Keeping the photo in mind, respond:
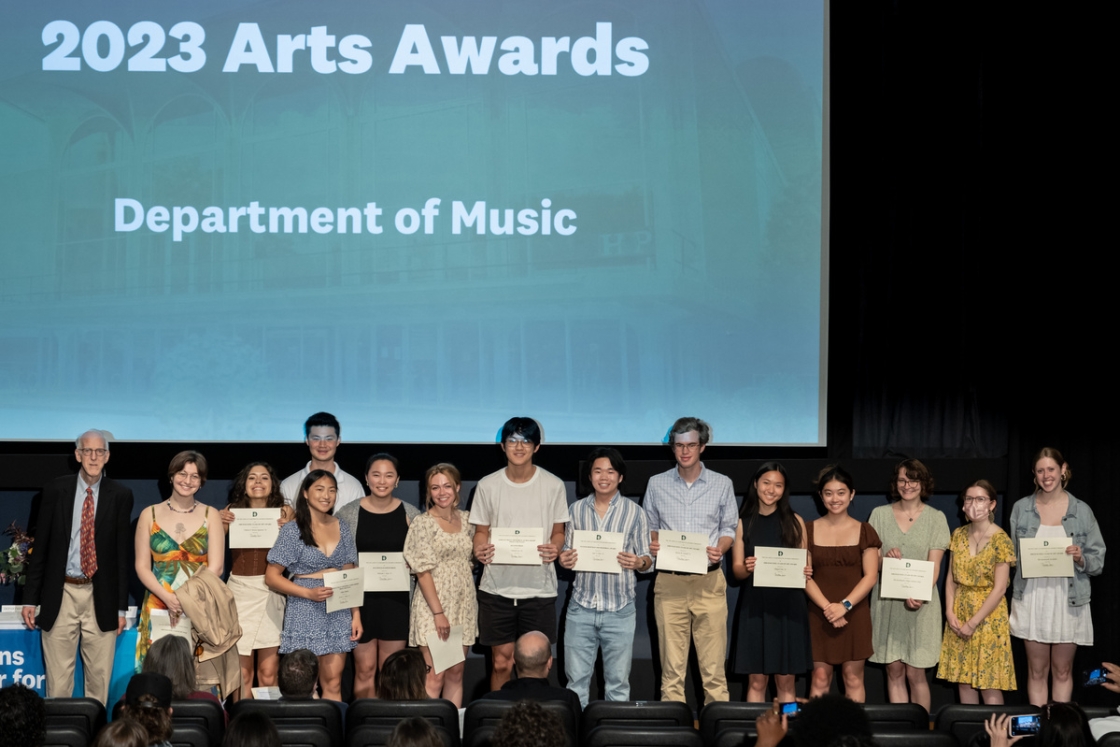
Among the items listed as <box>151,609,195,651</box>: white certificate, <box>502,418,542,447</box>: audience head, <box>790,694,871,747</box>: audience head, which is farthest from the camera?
<box>502,418,542,447</box>: audience head

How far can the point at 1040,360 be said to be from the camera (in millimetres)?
7023

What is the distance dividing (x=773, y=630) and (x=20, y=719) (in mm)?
3766

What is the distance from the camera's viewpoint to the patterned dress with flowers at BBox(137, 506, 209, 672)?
18.7ft

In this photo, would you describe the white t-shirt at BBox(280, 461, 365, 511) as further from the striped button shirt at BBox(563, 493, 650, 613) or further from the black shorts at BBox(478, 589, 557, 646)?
the striped button shirt at BBox(563, 493, 650, 613)

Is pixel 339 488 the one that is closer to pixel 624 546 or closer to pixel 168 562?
pixel 168 562

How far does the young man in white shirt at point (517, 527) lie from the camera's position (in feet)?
19.7

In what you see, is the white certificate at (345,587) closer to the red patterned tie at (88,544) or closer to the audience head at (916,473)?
the red patterned tie at (88,544)

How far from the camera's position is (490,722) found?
4.00m

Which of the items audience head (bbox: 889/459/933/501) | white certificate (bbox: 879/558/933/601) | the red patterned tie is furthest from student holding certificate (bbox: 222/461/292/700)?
audience head (bbox: 889/459/933/501)

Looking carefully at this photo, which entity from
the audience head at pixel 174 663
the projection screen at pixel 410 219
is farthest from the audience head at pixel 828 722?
the projection screen at pixel 410 219

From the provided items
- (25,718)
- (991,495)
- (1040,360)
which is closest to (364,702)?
(25,718)

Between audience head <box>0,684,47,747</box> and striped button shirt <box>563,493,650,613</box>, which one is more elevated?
striped button shirt <box>563,493,650,613</box>

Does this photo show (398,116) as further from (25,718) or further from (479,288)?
(25,718)

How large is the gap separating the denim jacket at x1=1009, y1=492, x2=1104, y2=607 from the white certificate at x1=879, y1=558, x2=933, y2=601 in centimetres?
54
